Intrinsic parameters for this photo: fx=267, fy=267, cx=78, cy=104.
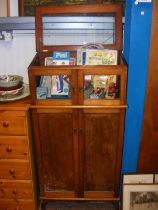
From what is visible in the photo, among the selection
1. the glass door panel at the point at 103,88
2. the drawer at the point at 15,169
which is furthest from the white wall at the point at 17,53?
the drawer at the point at 15,169

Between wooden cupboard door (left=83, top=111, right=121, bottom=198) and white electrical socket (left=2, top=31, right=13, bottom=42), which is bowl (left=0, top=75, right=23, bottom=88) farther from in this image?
wooden cupboard door (left=83, top=111, right=121, bottom=198)

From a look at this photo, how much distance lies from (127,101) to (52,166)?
686 mm

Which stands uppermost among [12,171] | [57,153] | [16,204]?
[57,153]

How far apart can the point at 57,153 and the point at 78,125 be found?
27cm

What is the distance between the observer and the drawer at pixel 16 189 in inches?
71.6

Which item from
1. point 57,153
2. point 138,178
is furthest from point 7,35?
point 138,178

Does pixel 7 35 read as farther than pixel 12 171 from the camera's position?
Yes

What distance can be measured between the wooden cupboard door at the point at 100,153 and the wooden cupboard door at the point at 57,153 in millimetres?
105

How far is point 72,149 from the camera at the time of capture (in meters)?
1.78

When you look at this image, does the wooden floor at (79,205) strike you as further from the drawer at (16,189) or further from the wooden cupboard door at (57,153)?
the drawer at (16,189)

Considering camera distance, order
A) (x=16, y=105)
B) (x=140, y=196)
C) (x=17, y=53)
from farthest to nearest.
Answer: (x=17, y=53) → (x=140, y=196) → (x=16, y=105)

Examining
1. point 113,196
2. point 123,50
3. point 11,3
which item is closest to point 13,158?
point 113,196

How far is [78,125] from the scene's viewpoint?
1.69 meters

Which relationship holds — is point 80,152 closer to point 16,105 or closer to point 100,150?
point 100,150
